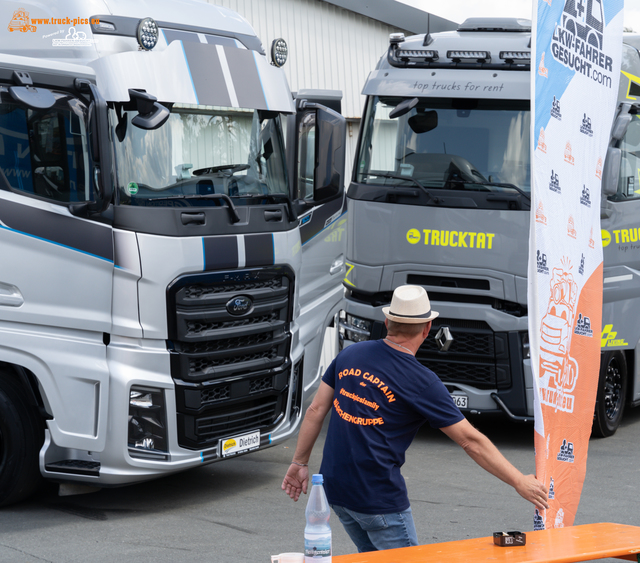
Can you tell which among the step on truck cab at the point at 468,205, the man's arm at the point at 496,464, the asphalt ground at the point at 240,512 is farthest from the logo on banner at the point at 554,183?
the step on truck cab at the point at 468,205

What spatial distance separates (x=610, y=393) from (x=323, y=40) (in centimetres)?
750

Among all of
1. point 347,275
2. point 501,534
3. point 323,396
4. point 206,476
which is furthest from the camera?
point 347,275

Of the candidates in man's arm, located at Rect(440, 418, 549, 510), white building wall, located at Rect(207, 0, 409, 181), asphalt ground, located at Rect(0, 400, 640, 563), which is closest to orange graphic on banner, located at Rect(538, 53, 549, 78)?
man's arm, located at Rect(440, 418, 549, 510)

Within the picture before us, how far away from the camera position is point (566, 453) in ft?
16.7

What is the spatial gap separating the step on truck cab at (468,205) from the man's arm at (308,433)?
4.62 m

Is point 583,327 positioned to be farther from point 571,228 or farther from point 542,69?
point 542,69

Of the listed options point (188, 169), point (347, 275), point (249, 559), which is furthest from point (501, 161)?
point (249, 559)

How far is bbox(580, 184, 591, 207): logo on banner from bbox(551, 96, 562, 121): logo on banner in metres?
0.47

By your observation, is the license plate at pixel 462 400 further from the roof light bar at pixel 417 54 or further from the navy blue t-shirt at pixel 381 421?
the navy blue t-shirt at pixel 381 421

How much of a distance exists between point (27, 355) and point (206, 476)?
2.23 meters

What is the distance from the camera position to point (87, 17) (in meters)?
6.45

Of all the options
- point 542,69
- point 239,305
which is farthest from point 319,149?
point 542,69

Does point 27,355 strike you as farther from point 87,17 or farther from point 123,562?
point 87,17

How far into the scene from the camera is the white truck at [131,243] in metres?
Result: 6.23
